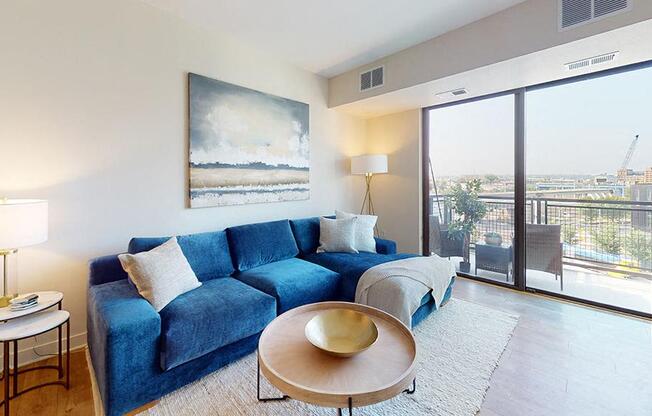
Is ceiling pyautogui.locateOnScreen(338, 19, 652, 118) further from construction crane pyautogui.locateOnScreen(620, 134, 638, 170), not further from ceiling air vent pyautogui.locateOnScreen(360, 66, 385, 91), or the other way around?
construction crane pyautogui.locateOnScreen(620, 134, 638, 170)

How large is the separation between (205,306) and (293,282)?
28.8 inches

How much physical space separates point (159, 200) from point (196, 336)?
55.8 inches

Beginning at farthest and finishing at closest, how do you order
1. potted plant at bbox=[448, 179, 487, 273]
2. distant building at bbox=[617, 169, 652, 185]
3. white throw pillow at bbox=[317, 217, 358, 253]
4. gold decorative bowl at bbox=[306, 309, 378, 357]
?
potted plant at bbox=[448, 179, 487, 273], white throw pillow at bbox=[317, 217, 358, 253], distant building at bbox=[617, 169, 652, 185], gold decorative bowl at bbox=[306, 309, 378, 357]

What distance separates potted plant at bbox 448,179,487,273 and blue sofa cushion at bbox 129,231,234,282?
2941 mm

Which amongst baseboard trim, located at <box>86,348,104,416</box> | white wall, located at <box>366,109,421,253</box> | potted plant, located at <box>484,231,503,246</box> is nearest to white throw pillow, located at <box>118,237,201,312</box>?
baseboard trim, located at <box>86,348,104,416</box>

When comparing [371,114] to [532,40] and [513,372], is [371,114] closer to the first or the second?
[532,40]

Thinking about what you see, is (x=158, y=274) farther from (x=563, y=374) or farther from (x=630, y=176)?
(x=630, y=176)

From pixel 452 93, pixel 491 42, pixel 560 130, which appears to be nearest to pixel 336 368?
pixel 491 42

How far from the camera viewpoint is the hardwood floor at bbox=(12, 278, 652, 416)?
1564 millimetres

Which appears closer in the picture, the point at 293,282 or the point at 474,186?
the point at 293,282

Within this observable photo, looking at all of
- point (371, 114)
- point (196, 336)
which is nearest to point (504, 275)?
point (371, 114)

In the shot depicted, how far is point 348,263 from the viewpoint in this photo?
109 inches

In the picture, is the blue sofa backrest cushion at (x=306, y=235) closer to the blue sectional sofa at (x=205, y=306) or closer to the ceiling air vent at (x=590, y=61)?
the blue sectional sofa at (x=205, y=306)

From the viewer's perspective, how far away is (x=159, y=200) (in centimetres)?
256
